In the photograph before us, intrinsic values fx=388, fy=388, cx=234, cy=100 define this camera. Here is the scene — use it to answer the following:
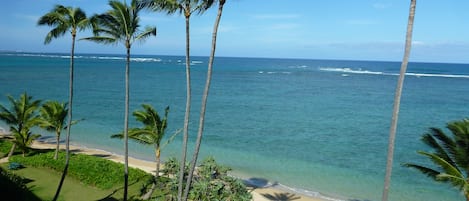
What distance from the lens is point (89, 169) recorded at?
21.1 metres

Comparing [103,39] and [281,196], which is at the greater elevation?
[103,39]

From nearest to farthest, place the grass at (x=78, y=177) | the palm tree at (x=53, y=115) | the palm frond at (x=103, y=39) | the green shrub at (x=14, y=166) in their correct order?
the palm frond at (x=103, y=39) < the grass at (x=78, y=177) < the green shrub at (x=14, y=166) < the palm tree at (x=53, y=115)

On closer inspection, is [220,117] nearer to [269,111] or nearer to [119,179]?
[269,111]

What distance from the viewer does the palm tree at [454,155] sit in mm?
11023

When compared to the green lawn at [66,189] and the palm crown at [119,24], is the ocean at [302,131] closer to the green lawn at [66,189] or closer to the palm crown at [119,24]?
the green lawn at [66,189]

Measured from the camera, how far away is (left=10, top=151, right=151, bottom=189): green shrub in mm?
20062

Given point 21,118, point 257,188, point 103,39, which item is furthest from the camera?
point 21,118

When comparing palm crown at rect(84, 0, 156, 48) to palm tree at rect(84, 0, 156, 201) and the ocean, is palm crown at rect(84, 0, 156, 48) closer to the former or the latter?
palm tree at rect(84, 0, 156, 201)

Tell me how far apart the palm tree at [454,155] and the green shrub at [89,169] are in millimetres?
14388

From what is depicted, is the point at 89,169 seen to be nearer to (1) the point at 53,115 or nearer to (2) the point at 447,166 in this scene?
(1) the point at 53,115

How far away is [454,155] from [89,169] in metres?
17.4

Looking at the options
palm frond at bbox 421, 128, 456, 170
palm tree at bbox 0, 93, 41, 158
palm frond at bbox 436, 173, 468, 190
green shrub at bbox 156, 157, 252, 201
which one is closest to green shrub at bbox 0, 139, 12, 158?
palm tree at bbox 0, 93, 41, 158

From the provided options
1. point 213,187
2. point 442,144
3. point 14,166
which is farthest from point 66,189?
point 442,144

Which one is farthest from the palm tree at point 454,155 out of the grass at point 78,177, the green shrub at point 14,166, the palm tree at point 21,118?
the palm tree at point 21,118
